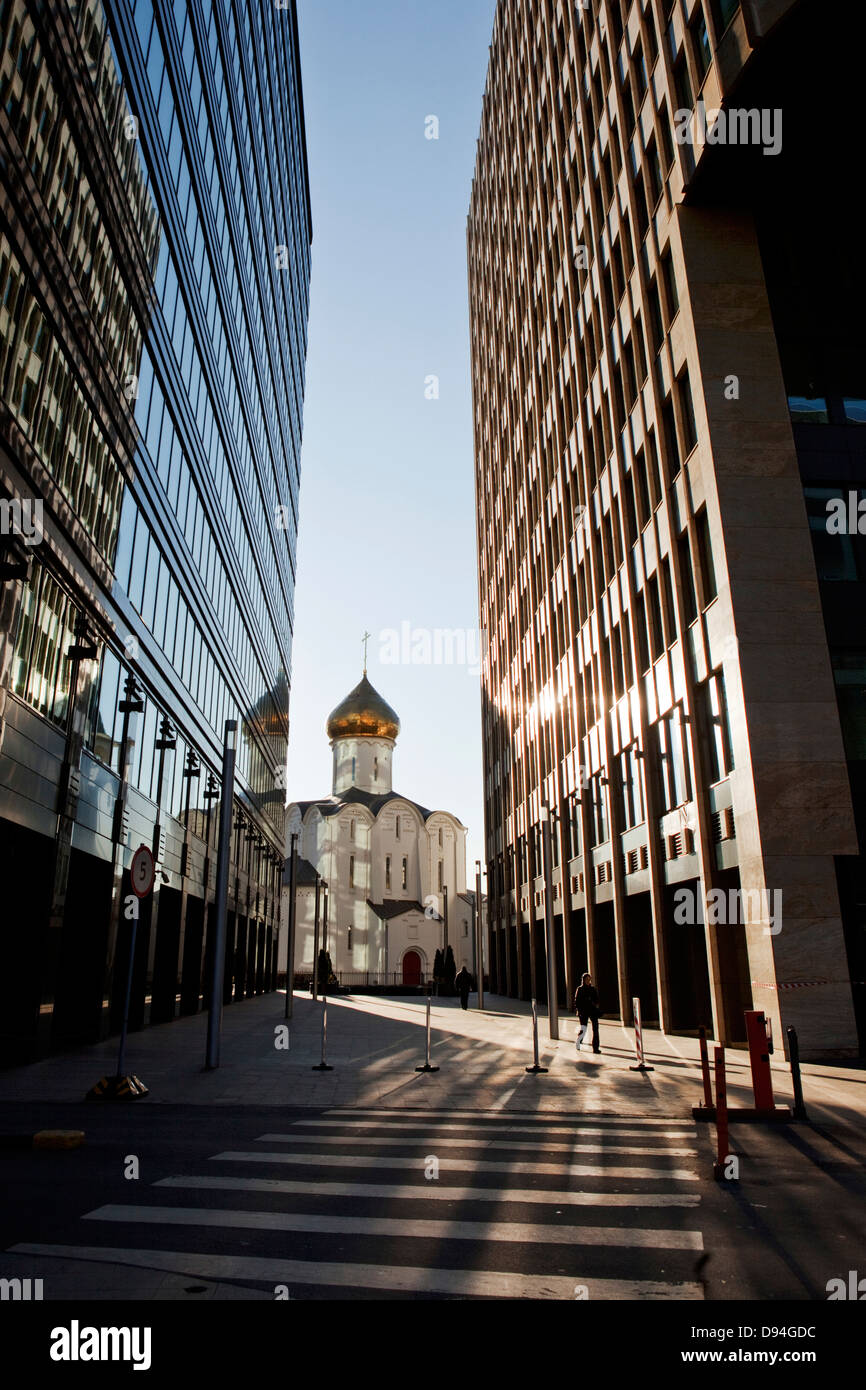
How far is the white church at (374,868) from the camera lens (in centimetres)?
7450

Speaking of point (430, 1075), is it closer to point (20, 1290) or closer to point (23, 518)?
point (20, 1290)

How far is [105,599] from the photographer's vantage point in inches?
797

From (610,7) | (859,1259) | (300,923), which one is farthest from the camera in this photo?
(300,923)

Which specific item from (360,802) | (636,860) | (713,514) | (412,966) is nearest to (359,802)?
(360,802)

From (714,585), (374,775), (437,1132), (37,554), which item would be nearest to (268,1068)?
(437,1132)

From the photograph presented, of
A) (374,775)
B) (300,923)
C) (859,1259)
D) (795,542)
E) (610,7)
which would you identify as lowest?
(859,1259)

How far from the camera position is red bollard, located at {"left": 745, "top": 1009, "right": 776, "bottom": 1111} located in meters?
10.9

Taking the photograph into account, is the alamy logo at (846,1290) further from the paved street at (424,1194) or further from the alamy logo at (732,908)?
the alamy logo at (732,908)

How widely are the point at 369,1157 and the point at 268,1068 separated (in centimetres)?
793

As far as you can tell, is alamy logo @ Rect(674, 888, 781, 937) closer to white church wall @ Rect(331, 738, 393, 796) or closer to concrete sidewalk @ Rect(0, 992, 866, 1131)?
concrete sidewalk @ Rect(0, 992, 866, 1131)

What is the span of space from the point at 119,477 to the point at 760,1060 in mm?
17740

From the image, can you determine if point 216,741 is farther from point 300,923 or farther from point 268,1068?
point 300,923

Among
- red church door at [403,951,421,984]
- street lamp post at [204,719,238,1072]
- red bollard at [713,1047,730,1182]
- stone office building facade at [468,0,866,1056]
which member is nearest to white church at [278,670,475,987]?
red church door at [403,951,421,984]
